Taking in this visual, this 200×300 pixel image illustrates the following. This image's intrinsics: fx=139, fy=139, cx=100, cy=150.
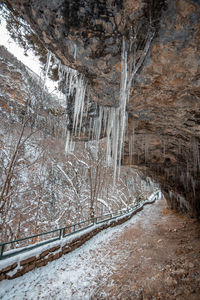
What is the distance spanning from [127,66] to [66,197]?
11.4 metres

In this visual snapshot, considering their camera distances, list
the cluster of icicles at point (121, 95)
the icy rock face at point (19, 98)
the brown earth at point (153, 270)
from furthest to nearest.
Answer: the icy rock face at point (19, 98), the brown earth at point (153, 270), the cluster of icicles at point (121, 95)

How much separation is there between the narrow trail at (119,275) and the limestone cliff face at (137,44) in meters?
4.07

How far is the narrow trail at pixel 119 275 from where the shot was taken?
9.97 ft

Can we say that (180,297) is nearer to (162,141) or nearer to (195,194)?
(162,141)

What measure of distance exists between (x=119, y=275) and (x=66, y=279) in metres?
1.42

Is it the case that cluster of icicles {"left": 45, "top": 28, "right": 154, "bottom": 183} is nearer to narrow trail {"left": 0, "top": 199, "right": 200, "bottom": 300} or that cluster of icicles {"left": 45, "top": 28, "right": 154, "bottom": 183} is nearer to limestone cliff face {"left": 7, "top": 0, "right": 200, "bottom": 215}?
limestone cliff face {"left": 7, "top": 0, "right": 200, "bottom": 215}

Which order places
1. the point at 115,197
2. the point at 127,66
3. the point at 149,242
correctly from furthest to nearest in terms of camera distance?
the point at 115,197
the point at 149,242
the point at 127,66

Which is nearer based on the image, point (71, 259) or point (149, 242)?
point (71, 259)

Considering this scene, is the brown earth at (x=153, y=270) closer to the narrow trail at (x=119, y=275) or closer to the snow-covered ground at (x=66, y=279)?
the narrow trail at (x=119, y=275)

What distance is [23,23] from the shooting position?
3582mm

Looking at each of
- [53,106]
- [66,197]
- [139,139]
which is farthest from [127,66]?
[66,197]

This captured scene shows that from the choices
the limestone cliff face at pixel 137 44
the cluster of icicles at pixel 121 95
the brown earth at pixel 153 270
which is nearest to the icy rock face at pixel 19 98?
the cluster of icicles at pixel 121 95

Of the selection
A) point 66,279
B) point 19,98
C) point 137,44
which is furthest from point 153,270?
point 19,98

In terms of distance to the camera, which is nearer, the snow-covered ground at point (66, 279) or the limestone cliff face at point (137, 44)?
the limestone cliff face at point (137, 44)
